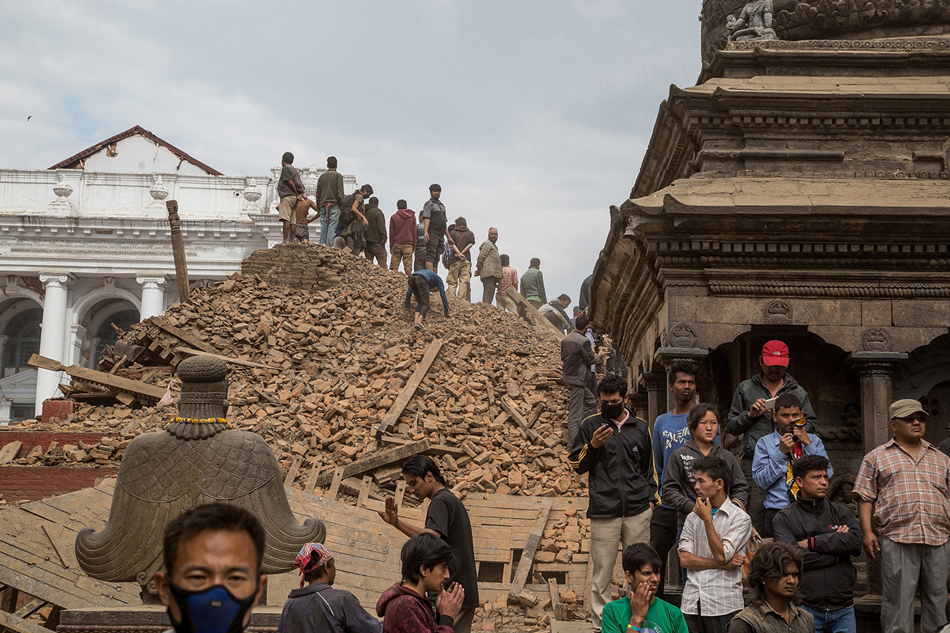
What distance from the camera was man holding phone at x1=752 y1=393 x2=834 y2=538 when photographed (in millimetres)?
6566

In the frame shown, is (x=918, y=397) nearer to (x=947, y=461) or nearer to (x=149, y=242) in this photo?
(x=947, y=461)

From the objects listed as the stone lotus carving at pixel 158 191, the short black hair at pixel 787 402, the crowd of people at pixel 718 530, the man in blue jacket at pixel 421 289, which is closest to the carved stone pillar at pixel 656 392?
the crowd of people at pixel 718 530

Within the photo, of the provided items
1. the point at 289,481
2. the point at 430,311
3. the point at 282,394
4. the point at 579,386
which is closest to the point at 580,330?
the point at 579,386

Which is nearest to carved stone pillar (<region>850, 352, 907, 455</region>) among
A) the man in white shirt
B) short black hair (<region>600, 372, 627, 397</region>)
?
short black hair (<region>600, 372, 627, 397</region>)

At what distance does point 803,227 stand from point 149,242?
35942mm

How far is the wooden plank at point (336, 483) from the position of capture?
1402 cm

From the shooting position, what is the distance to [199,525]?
2.20m

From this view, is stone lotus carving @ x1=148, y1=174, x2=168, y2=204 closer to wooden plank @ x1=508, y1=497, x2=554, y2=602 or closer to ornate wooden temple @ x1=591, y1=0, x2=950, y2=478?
wooden plank @ x1=508, y1=497, x2=554, y2=602

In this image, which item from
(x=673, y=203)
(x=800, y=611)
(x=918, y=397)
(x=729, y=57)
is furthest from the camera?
(x=729, y=57)

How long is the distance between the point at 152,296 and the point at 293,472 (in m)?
27.9

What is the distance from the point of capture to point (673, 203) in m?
8.28

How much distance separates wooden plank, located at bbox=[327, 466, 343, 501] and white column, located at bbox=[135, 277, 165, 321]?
27.8 meters

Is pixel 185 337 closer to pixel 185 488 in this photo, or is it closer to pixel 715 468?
pixel 185 488

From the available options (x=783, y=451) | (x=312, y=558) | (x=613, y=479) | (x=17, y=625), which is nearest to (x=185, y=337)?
(x=17, y=625)
